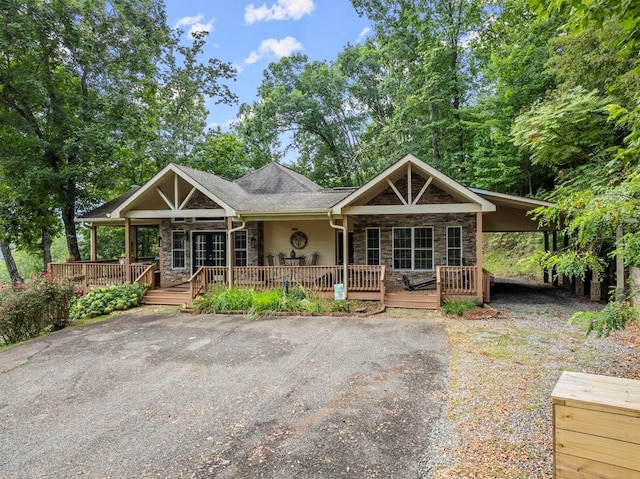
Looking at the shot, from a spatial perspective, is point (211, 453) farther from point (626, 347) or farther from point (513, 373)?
point (626, 347)

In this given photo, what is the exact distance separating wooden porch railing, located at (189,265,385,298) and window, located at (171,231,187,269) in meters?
2.13

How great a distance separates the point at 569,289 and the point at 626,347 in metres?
7.82

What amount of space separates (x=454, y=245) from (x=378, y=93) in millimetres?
20396

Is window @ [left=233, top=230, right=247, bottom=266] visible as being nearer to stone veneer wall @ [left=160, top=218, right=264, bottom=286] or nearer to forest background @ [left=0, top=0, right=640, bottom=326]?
stone veneer wall @ [left=160, top=218, right=264, bottom=286]

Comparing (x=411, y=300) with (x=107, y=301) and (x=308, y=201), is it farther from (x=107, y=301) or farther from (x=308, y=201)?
(x=107, y=301)

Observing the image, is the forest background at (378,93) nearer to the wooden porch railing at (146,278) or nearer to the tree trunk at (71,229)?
the tree trunk at (71,229)

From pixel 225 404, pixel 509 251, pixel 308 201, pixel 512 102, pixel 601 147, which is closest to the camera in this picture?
pixel 225 404


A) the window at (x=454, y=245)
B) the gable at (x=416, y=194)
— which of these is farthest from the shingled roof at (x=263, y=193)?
the window at (x=454, y=245)

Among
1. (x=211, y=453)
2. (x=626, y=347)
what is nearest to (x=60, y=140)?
(x=211, y=453)

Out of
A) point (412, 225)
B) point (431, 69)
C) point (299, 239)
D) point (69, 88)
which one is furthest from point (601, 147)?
point (69, 88)

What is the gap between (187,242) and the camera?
45.6 feet

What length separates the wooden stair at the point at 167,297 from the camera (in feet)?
38.3

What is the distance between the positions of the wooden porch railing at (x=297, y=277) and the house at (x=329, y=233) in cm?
4

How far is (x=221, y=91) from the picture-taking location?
23.0 m
